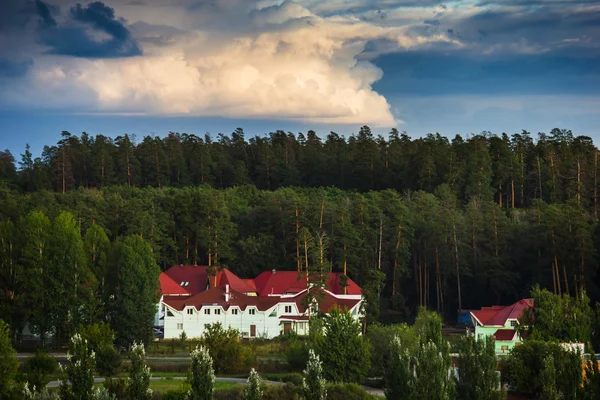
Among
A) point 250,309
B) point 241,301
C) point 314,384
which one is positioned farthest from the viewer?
point 241,301

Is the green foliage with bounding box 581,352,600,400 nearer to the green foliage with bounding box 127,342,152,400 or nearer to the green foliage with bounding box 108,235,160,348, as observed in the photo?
the green foliage with bounding box 127,342,152,400

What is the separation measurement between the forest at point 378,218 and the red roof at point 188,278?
2052 millimetres

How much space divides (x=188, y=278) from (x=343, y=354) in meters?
27.9

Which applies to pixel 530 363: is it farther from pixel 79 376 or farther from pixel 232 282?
pixel 232 282

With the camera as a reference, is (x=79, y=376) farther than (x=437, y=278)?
No

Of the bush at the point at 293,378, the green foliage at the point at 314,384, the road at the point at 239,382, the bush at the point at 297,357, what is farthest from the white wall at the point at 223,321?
the green foliage at the point at 314,384

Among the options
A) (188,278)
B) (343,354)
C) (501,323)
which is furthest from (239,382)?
(188,278)

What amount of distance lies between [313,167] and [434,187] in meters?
17.5

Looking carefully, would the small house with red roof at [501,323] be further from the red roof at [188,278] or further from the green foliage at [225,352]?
the red roof at [188,278]

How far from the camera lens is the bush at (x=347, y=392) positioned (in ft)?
163

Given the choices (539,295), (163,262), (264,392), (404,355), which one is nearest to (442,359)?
(404,355)

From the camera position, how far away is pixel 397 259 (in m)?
80.9

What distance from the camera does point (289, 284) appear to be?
7781 centimetres

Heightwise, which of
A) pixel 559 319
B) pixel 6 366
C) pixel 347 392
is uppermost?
pixel 559 319
